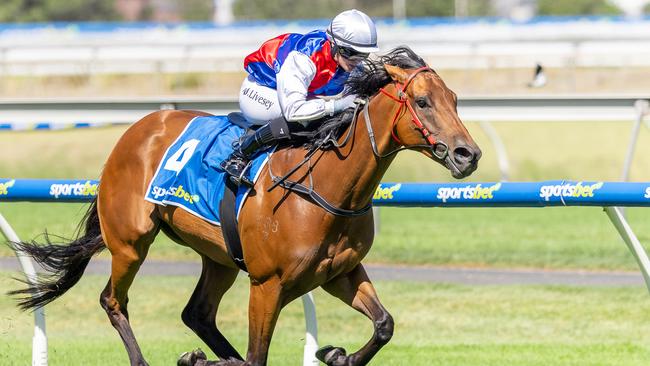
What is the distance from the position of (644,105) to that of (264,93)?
11.6 ft

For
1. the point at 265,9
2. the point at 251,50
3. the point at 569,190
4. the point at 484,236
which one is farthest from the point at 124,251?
the point at 265,9

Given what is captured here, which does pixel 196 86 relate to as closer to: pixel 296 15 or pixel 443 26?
pixel 443 26

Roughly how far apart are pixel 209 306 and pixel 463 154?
1945mm

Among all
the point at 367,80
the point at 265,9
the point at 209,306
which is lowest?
the point at 265,9

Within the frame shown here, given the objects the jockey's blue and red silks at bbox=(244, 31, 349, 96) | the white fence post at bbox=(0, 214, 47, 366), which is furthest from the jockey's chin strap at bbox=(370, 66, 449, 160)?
the white fence post at bbox=(0, 214, 47, 366)

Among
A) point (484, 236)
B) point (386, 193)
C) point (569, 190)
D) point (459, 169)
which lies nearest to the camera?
point (459, 169)

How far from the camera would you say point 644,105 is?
25.8 ft

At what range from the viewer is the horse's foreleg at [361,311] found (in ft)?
16.5

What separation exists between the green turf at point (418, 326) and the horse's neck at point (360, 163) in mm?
1703

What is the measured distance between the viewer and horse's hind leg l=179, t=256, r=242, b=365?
578cm

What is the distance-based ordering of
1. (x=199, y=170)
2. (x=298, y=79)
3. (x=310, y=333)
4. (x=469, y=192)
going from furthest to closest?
(x=310, y=333) → (x=469, y=192) → (x=199, y=170) → (x=298, y=79)

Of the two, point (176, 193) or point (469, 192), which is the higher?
point (176, 193)

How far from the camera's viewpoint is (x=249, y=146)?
5.13m

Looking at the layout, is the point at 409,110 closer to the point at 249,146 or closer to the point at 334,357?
the point at 249,146
